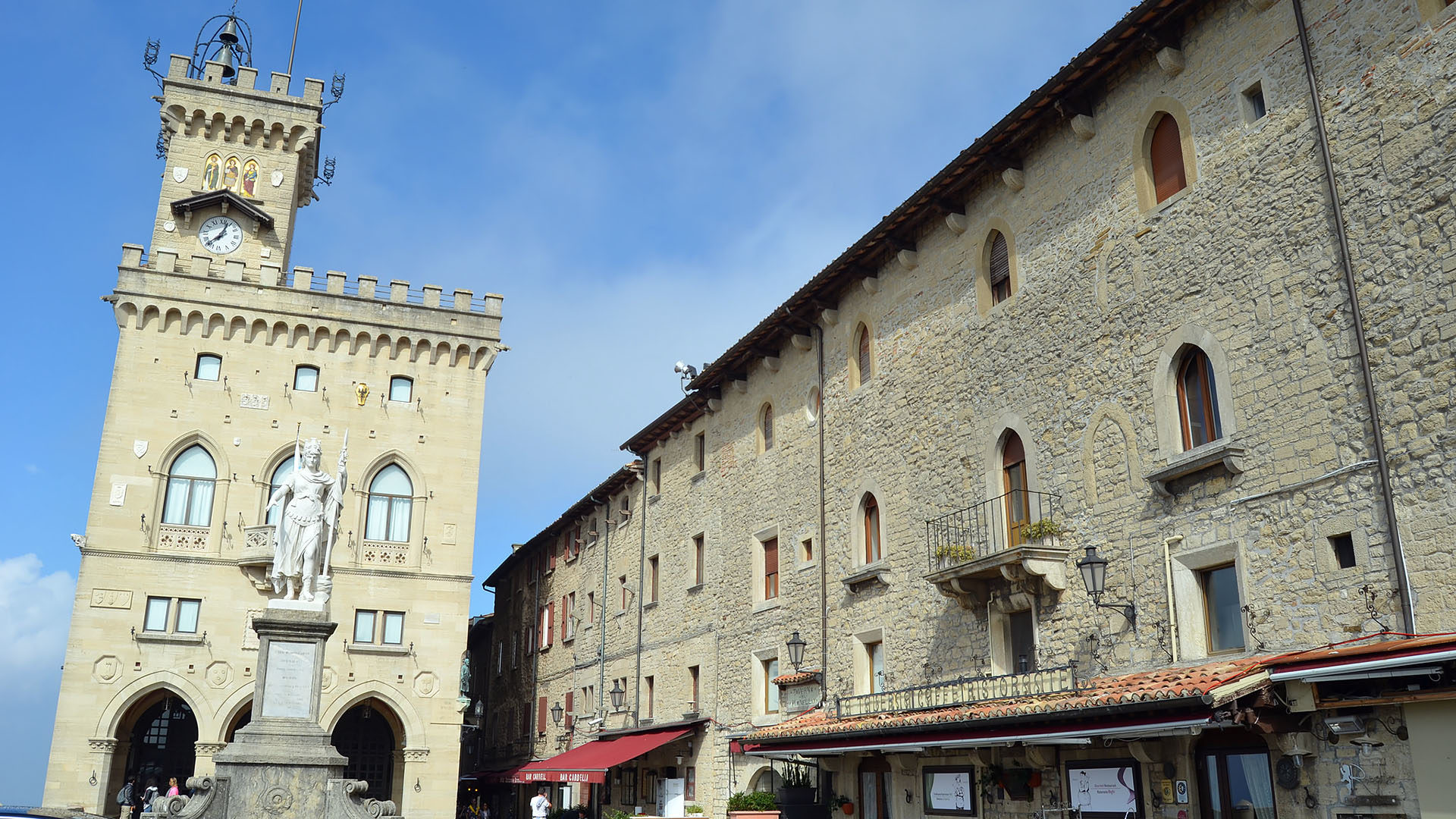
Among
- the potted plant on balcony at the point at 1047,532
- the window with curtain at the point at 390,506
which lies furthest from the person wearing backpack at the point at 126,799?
the potted plant on balcony at the point at 1047,532

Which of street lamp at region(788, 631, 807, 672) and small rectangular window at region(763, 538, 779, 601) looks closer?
street lamp at region(788, 631, 807, 672)

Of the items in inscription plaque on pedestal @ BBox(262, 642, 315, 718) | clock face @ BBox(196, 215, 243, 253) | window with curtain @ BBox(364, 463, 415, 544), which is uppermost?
clock face @ BBox(196, 215, 243, 253)

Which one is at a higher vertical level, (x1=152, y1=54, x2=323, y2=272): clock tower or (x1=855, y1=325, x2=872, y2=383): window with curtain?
(x1=152, y1=54, x2=323, y2=272): clock tower

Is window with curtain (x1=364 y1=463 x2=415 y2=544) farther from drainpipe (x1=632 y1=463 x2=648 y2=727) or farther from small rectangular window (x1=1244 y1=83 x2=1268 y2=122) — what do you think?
small rectangular window (x1=1244 y1=83 x2=1268 y2=122)

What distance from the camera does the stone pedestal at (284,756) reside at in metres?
11.3

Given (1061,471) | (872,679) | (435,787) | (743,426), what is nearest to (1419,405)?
(1061,471)

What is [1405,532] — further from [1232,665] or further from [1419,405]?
[1232,665]

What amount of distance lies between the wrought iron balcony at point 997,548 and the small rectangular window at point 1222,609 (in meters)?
2.28

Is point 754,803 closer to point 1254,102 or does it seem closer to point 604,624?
point 1254,102

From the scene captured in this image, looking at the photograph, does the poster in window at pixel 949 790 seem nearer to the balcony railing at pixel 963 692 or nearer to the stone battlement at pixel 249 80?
the balcony railing at pixel 963 692

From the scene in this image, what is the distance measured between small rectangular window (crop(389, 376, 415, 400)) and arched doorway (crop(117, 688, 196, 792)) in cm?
992

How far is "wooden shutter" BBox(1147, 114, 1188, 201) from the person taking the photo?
1347 cm

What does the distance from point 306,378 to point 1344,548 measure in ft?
88.4

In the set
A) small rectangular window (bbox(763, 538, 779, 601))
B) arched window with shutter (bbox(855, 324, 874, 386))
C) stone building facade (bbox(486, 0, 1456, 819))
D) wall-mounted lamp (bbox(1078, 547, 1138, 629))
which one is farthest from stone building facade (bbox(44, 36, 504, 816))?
wall-mounted lamp (bbox(1078, 547, 1138, 629))
